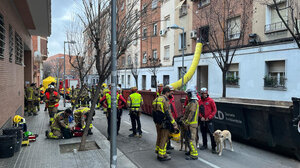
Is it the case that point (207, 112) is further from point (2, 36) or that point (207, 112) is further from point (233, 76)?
point (233, 76)

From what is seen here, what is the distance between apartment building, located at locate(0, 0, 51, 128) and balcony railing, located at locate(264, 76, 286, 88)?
41.7 feet

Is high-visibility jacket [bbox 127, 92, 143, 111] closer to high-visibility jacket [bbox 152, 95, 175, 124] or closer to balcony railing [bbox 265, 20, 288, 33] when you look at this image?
high-visibility jacket [bbox 152, 95, 175, 124]

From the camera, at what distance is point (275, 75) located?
13.9 meters

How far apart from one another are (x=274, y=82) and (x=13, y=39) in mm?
13857

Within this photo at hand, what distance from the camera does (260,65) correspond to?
1453 centimetres

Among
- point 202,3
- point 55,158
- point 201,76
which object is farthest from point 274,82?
point 55,158

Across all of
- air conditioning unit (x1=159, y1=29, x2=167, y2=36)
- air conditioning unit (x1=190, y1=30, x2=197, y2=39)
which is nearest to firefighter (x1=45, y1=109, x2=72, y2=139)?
air conditioning unit (x1=190, y1=30, x2=197, y2=39)

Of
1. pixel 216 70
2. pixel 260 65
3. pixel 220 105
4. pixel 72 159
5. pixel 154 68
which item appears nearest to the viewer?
pixel 72 159

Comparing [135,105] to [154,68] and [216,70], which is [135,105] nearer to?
[216,70]

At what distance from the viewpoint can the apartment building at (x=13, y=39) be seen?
22.9 ft

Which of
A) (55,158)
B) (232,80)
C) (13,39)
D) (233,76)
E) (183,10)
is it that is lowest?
(55,158)

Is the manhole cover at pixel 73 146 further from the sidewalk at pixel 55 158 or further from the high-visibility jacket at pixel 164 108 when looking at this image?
the high-visibility jacket at pixel 164 108

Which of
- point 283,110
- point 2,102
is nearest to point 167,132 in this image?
point 283,110

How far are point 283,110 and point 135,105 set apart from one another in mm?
4634
